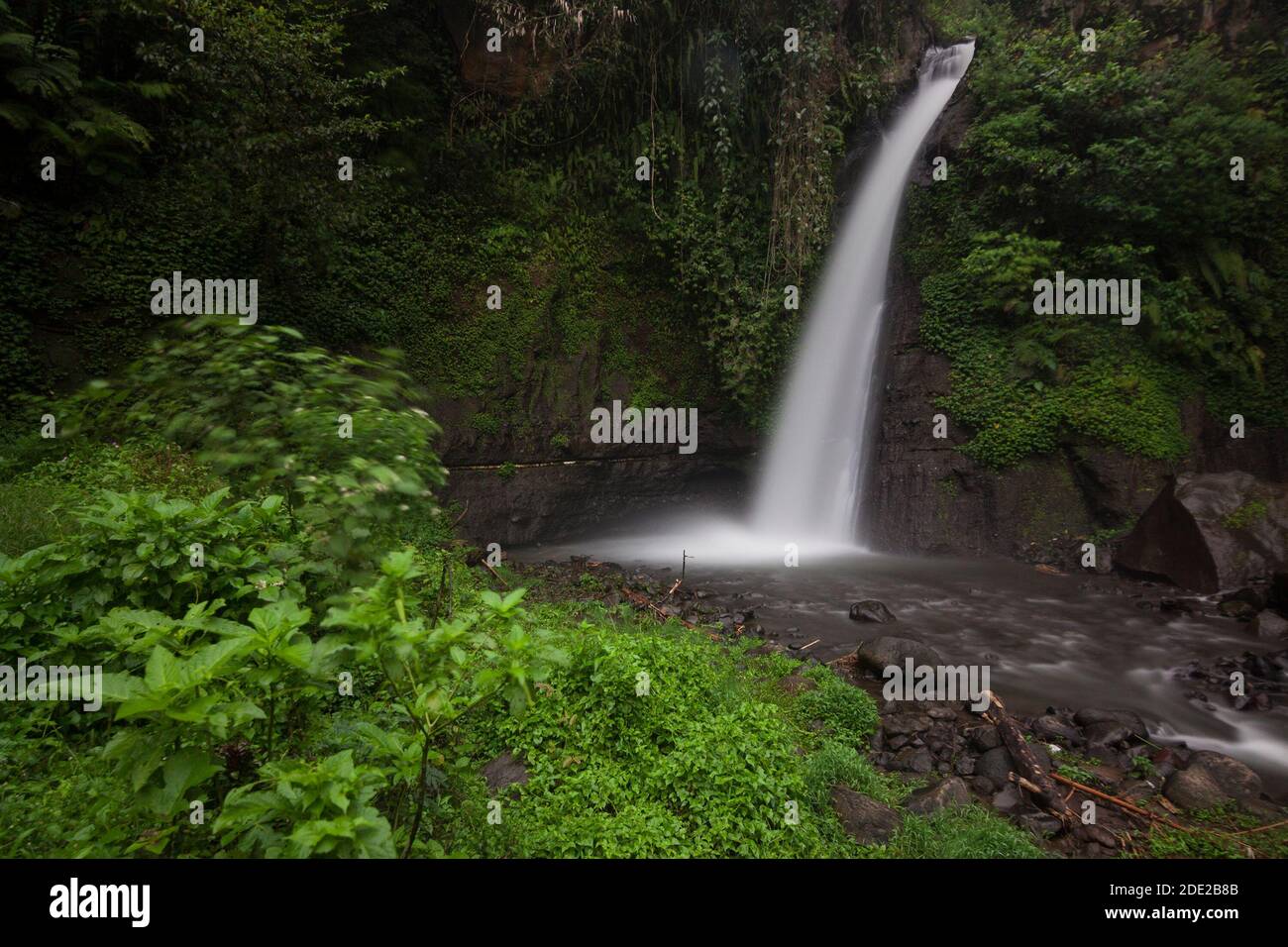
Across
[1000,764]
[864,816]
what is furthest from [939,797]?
[1000,764]

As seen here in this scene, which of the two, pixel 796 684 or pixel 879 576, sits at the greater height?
pixel 879 576

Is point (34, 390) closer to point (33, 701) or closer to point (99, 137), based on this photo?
point (99, 137)

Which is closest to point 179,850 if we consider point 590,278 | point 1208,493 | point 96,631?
point 96,631

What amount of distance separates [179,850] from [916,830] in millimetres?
3502

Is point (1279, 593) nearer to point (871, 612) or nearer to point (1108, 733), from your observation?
point (1108, 733)

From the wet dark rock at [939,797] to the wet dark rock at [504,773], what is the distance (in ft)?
8.02

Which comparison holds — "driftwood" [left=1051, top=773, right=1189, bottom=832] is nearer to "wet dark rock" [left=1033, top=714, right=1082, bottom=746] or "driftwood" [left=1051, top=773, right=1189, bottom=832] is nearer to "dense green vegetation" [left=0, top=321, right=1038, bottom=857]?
"wet dark rock" [left=1033, top=714, right=1082, bottom=746]

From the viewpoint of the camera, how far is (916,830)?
3508mm

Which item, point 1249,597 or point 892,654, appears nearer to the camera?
point 892,654

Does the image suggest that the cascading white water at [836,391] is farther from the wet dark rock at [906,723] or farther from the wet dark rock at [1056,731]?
the wet dark rock at [906,723]

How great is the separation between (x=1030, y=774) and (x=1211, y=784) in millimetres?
1199

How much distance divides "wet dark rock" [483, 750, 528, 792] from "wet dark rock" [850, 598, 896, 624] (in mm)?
5312

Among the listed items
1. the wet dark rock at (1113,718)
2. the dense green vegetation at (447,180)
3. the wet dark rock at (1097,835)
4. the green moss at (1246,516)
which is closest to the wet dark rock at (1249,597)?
the green moss at (1246,516)

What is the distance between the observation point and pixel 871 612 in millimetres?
7848
